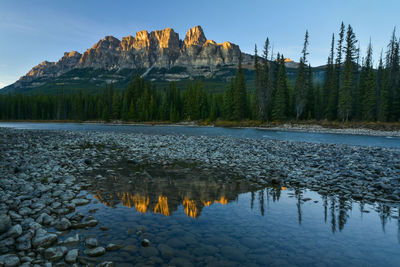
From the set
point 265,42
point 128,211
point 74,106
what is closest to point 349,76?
point 265,42

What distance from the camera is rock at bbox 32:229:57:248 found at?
4.04 meters

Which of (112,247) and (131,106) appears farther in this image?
(131,106)

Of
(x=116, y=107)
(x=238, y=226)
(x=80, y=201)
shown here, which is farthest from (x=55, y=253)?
(x=116, y=107)

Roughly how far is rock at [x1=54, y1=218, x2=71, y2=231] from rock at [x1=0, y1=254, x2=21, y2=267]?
1.18m

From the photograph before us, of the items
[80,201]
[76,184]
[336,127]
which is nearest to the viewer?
[80,201]

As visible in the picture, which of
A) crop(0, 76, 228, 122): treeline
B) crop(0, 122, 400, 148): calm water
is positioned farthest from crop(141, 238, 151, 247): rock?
crop(0, 76, 228, 122): treeline

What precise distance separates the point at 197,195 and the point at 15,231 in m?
4.66

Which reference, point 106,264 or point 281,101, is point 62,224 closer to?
A: point 106,264

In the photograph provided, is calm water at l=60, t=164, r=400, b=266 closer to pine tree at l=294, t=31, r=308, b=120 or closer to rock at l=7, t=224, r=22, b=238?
rock at l=7, t=224, r=22, b=238

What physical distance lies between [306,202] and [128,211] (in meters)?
5.27

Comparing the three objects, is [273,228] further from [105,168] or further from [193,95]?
[193,95]

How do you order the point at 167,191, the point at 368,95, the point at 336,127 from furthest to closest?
1. the point at 368,95
2. the point at 336,127
3. the point at 167,191

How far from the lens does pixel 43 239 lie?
411 centimetres

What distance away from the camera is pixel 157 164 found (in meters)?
11.9
